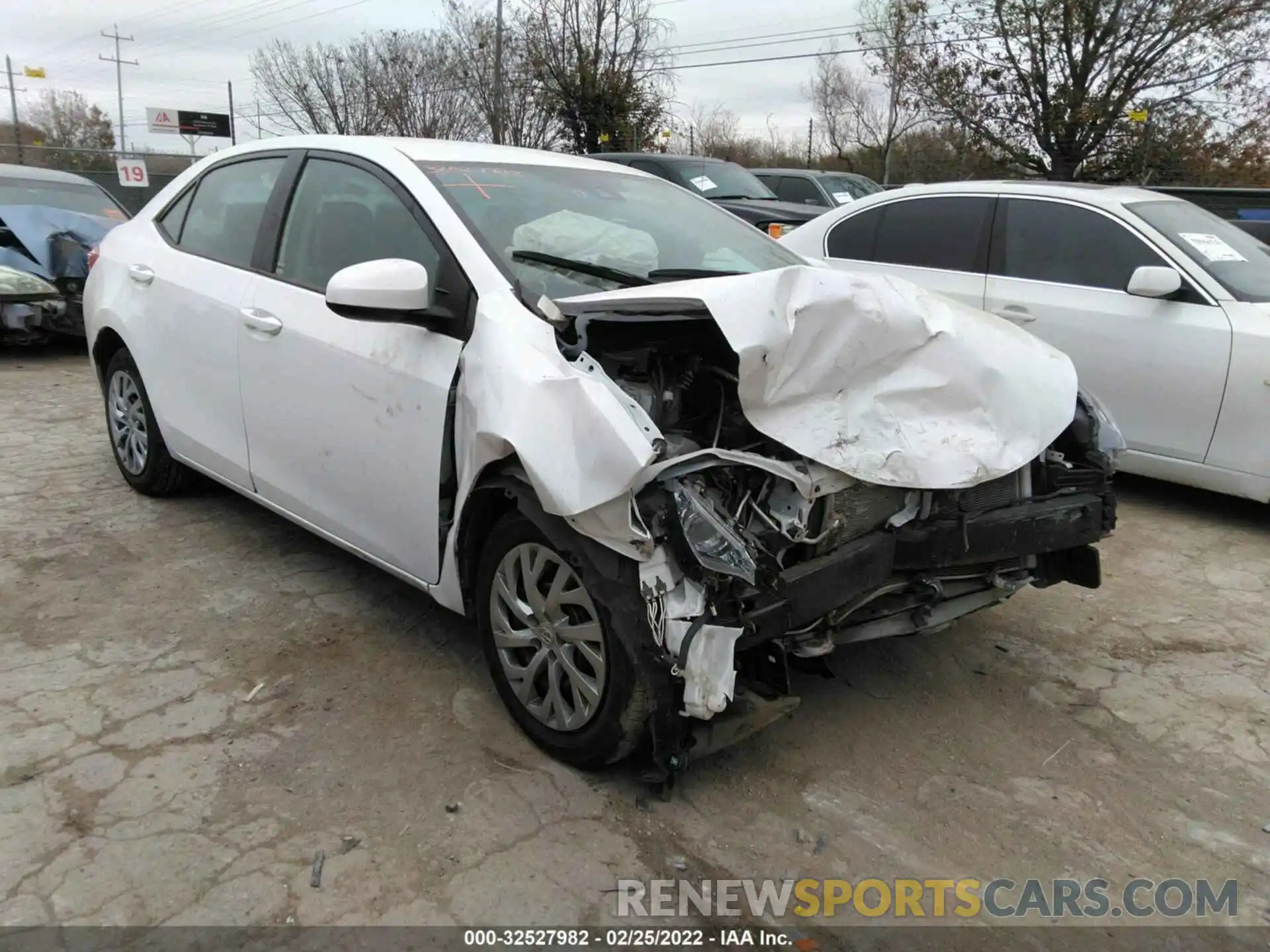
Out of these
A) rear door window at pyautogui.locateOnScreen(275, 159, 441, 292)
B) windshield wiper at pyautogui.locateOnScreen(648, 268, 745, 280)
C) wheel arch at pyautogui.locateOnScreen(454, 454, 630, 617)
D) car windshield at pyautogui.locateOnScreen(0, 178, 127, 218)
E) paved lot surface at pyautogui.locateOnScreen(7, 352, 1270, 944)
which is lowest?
paved lot surface at pyautogui.locateOnScreen(7, 352, 1270, 944)

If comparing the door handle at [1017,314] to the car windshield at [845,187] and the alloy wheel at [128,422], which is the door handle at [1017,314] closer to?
the alloy wheel at [128,422]

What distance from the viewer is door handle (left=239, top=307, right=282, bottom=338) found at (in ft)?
11.5

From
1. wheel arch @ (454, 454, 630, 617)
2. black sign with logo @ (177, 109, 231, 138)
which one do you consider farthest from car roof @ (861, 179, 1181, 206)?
black sign with logo @ (177, 109, 231, 138)

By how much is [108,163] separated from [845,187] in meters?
24.6

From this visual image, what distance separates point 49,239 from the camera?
27.7 ft

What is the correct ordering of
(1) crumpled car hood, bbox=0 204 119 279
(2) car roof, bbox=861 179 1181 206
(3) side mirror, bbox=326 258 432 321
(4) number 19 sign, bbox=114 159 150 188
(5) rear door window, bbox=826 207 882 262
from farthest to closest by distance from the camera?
(4) number 19 sign, bbox=114 159 150 188
(1) crumpled car hood, bbox=0 204 119 279
(5) rear door window, bbox=826 207 882 262
(2) car roof, bbox=861 179 1181 206
(3) side mirror, bbox=326 258 432 321

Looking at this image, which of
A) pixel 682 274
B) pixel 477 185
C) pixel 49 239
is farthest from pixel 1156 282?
pixel 49 239

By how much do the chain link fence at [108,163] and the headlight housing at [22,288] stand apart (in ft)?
44.2

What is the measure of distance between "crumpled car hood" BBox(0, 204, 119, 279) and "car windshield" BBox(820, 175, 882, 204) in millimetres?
9148

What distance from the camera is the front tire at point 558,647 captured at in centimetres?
252

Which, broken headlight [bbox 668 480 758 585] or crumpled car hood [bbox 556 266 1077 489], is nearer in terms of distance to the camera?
broken headlight [bbox 668 480 758 585]

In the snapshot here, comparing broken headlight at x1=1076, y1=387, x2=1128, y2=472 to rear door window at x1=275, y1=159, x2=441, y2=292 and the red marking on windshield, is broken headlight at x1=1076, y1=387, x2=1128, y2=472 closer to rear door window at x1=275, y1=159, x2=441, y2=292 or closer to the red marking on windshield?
the red marking on windshield

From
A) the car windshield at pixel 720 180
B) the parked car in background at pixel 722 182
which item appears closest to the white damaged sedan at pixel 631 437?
the parked car in background at pixel 722 182

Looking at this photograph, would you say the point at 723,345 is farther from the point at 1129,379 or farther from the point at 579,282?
the point at 1129,379
